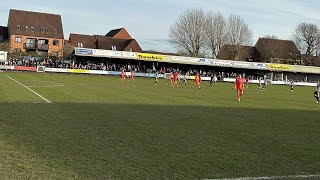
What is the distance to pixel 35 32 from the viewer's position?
8900 cm

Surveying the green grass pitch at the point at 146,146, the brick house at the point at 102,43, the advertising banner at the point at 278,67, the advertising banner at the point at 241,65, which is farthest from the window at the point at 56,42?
the green grass pitch at the point at 146,146

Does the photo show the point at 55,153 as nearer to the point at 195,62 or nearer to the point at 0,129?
the point at 0,129

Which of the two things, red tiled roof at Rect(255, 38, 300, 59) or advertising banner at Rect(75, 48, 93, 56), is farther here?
red tiled roof at Rect(255, 38, 300, 59)

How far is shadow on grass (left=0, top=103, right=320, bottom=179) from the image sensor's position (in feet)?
23.9

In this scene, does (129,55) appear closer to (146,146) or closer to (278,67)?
(278,67)

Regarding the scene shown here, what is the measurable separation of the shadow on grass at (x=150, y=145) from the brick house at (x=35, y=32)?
7521 centimetres

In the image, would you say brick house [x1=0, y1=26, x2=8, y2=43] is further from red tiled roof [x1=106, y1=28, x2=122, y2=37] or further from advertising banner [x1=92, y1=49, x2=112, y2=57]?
advertising banner [x1=92, y1=49, x2=112, y2=57]

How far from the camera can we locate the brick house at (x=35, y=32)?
8731 centimetres

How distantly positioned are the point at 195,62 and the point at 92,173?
6800 centimetres

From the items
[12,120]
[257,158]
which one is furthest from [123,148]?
[12,120]

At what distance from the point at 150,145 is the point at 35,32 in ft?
280

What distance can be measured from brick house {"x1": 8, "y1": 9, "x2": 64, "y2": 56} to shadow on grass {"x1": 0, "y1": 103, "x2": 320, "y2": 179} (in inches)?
2961

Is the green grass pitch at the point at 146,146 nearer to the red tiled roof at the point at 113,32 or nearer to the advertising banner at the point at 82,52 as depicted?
the advertising banner at the point at 82,52

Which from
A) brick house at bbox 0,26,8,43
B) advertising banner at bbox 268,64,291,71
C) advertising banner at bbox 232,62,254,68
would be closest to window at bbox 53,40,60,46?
brick house at bbox 0,26,8,43
